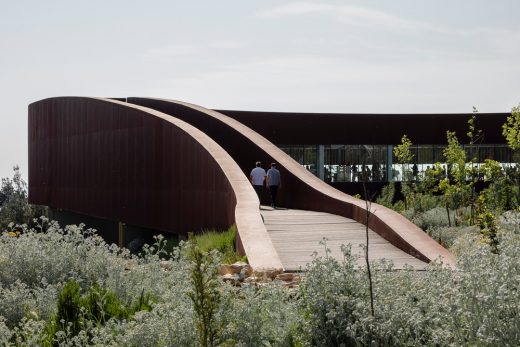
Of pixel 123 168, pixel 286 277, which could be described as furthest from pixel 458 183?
pixel 123 168

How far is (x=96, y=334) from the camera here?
22.6 ft

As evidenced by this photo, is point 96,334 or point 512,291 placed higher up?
point 512,291

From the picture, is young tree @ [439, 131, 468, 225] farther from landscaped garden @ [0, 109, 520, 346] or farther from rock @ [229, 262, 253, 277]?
landscaped garden @ [0, 109, 520, 346]

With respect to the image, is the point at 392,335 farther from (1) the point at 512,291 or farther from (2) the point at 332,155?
(2) the point at 332,155

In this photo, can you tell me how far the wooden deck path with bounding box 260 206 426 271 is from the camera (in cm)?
1327

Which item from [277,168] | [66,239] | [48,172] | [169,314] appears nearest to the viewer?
[169,314]

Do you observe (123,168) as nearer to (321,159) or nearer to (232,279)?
(321,159)

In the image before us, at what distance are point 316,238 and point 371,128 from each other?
24.9 meters

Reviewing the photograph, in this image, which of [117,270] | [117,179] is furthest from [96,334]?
[117,179]

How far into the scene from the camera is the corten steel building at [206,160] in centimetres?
1867

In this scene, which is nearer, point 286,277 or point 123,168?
point 286,277

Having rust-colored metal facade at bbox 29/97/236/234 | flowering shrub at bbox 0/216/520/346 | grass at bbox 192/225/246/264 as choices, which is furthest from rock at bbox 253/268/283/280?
rust-colored metal facade at bbox 29/97/236/234

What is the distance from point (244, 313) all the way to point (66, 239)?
14.1ft

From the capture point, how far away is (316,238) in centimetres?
1530
